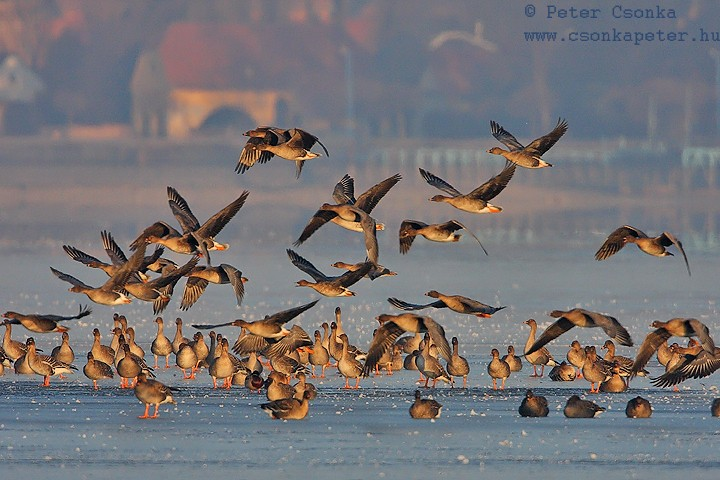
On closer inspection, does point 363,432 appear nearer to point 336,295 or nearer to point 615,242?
point 336,295

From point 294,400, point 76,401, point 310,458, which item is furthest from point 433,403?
point 76,401

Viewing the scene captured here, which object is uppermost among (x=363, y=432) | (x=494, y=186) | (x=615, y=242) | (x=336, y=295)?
(x=494, y=186)

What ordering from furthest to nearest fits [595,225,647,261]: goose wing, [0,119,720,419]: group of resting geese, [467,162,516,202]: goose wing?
[467,162,516,202]: goose wing, [595,225,647,261]: goose wing, [0,119,720,419]: group of resting geese

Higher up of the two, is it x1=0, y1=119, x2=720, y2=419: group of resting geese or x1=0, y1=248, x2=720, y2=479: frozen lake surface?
x1=0, y1=119, x2=720, y2=419: group of resting geese

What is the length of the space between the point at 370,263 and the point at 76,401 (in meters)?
4.43

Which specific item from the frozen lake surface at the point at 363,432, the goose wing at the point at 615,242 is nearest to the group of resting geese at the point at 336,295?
the goose wing at the point at 615,242

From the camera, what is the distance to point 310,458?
16.4 metres

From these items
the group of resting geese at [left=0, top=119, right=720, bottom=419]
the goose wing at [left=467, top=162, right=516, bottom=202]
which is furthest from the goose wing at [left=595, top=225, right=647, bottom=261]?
the goose wing at [left=467, top=162, right=516, bottom=202]

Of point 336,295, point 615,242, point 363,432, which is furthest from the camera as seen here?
point 336,295

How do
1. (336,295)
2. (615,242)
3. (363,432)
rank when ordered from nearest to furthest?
1. (363,432)
2. (615,242)
3. (336,295)

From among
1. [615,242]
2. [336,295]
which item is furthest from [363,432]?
[615,242]

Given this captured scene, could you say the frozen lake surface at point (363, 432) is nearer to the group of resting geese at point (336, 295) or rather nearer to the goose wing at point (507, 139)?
the group of resting geese at point (336, 295)

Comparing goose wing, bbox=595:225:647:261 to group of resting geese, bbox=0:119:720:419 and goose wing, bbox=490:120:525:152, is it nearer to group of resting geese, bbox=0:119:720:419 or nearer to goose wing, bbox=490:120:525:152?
group of resting geese, bbox=0:119:720:419

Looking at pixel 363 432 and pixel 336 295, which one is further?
pixel 336 295
